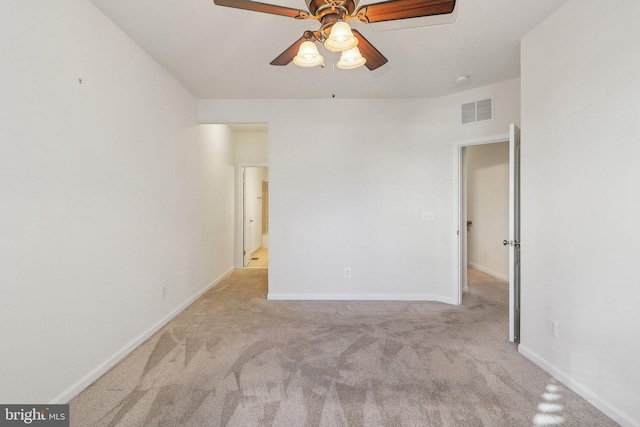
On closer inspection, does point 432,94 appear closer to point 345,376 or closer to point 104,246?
point 345,376

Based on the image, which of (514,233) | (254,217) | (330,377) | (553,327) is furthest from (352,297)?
(254,217)

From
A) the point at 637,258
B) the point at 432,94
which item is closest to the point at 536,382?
the point at 637,258

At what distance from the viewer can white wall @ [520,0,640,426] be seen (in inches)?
60.6

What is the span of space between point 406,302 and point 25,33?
3.98 metres

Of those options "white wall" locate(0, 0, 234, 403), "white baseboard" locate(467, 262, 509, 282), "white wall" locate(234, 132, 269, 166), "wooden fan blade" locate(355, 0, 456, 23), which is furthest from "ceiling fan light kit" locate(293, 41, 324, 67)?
"white baseboard" locate(467, 262, 509, 282)

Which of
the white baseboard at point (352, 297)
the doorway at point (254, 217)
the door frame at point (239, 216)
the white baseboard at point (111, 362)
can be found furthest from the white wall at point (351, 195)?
the doorway at point (254, 217)

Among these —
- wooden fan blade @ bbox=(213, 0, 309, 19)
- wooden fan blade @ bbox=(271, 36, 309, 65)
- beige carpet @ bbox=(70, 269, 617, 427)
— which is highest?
wooden fan blade @ bbox=(213, 0, 309, 19)

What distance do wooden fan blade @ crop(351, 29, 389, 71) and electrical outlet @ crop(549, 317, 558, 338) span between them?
2167 millimetres

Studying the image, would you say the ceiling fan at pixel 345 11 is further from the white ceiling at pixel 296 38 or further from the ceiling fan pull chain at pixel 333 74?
the ceiling fan pull chain at pixel 333 74

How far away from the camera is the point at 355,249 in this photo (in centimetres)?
372

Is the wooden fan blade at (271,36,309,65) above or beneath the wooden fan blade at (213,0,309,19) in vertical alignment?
beneath

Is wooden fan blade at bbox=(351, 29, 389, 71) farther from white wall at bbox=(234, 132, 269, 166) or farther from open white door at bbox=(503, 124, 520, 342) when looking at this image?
white wall at bbox=(234, 132, 269, 166)

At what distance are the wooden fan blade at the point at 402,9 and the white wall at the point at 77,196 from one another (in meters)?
1.82

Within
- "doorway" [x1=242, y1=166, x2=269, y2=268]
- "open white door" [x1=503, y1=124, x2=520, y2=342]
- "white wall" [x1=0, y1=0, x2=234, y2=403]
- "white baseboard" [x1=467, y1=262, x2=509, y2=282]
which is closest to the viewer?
"white wall" [x1=0, y1=0, x2=234, y2=403]
